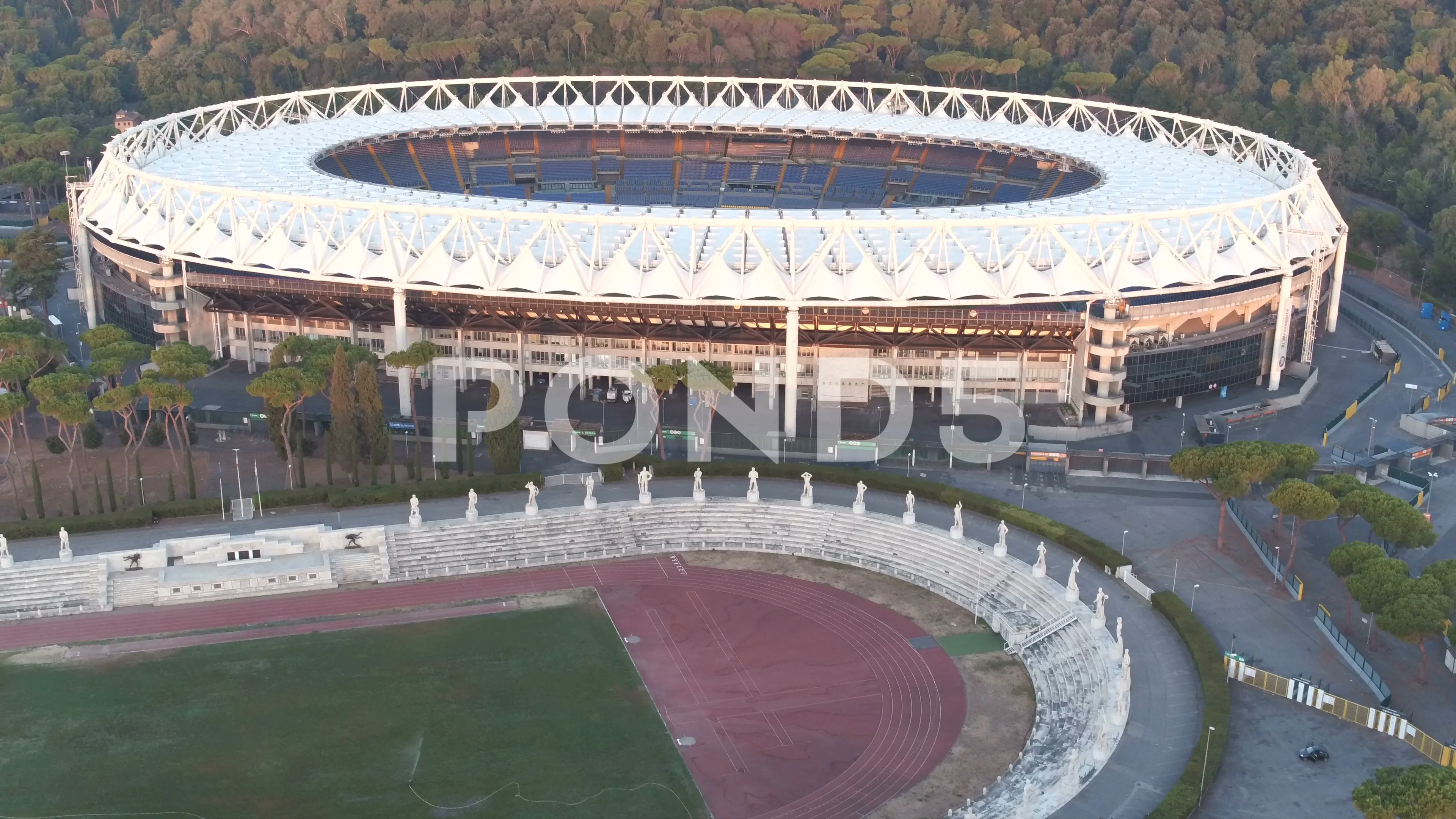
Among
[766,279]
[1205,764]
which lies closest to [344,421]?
[766,279]

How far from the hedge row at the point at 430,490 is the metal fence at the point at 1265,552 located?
1726 inches

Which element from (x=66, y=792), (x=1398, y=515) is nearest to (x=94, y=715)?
(x=66, y=792)

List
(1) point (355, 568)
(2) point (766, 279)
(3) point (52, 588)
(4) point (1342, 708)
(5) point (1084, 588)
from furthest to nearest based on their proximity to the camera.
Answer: (2) point (766, 279)
(1) point (355, 568)
(3) point (52, 588)
(5) point (1084, 588)
(4) point (1342, 708)

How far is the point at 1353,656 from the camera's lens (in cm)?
7138

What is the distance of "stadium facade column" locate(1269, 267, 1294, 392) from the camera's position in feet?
357

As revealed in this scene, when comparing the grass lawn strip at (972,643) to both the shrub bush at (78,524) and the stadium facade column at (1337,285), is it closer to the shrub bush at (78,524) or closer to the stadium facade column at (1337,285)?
the shrub bush at (78,524)

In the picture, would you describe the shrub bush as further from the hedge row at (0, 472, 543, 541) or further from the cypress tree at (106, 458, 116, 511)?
the cypress tree at (106, 458, 116, 511)

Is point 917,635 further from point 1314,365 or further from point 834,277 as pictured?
point 1314,365

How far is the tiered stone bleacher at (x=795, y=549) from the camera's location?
2975 inches

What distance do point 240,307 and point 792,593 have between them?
5532cm

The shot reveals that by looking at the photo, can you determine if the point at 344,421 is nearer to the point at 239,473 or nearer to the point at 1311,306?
the point at 239,473

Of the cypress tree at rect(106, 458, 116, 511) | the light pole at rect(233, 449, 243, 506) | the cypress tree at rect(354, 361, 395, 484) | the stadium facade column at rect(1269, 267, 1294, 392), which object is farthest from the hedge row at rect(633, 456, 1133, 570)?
the stadium facade column at rect(1269, 267, 1294, 392)

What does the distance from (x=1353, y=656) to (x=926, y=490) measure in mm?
28537

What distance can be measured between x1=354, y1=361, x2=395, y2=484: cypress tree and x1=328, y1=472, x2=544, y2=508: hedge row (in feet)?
5.58
